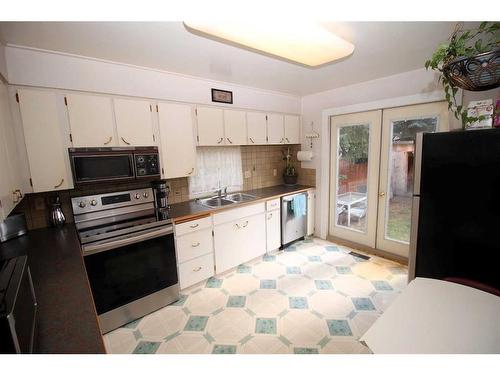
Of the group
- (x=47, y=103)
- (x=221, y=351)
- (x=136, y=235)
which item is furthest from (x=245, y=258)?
(x=47, y=103)

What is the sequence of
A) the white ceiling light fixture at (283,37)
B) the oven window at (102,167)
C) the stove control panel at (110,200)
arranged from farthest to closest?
the stove control panel at (110,200)
the oven window at (102,167)
the white ceiling light fixture at (283,37)

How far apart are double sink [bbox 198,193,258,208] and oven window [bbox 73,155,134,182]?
3.23ft

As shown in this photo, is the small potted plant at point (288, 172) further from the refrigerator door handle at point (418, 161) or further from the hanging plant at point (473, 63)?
the hanging plant at point (473, 63)

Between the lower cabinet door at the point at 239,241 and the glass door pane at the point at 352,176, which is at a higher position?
the glass door pane at the point at 352,176

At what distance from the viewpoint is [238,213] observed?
2.74 meters

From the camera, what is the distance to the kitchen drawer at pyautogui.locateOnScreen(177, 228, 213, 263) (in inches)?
91.3

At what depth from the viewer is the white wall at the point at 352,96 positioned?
2482 millimetres

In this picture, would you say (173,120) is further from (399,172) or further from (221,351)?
(399,172)

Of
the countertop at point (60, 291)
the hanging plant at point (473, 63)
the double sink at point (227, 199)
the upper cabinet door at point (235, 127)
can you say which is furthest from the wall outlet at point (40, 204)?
the hanging plant at point (473, 63)

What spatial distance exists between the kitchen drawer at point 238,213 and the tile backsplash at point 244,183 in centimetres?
59

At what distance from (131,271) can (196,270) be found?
69 centimetres

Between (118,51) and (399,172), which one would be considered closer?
(118,51)
